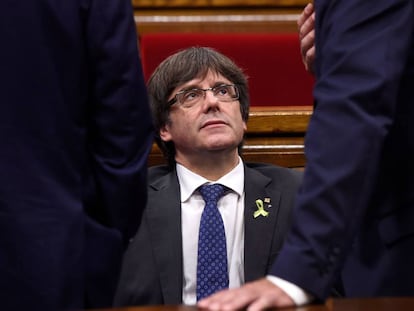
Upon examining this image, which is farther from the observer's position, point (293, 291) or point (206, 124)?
point (206, 124)

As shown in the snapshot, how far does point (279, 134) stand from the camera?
3.51 feet

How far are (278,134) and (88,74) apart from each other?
474 mm

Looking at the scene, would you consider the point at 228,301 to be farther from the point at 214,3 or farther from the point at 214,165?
the point at 214,3

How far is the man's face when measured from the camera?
41.3 inches

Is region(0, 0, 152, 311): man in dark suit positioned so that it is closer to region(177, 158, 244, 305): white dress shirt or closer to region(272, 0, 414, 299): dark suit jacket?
region(272, 0, 414, 299): dark suit jacket

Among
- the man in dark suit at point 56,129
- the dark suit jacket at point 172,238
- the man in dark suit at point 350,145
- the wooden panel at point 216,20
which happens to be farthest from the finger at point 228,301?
the wooden panel at point 216,20

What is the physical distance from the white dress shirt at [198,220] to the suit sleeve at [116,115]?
31cm

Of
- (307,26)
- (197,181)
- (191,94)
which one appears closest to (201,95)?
(191,94)

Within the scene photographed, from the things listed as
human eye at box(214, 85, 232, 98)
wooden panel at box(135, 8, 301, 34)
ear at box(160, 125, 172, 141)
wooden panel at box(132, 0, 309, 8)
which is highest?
human eye at box(214, 85, 232, 98)

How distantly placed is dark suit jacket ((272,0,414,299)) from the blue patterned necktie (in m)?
0.43

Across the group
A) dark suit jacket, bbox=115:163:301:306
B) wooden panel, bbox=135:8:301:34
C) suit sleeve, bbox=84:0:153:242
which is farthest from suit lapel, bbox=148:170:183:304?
wooden panel, bbox=135:8:301:34

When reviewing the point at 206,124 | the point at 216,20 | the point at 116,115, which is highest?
the point at 116,115

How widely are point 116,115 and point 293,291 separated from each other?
0.22m

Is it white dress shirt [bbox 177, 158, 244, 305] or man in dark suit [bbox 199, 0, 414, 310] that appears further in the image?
white dress shirt [bbox 177, 158, 244, 305]
